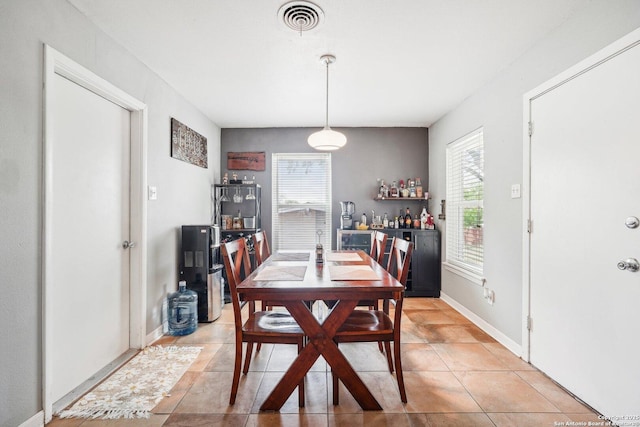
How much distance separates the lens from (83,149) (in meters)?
2.21

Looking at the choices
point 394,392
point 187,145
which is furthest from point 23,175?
point 394,392

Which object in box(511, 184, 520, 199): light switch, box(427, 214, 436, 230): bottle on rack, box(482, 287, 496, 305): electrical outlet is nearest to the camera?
box(511, 184, 520, 199): light switch

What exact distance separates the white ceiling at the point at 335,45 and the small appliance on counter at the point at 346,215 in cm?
151

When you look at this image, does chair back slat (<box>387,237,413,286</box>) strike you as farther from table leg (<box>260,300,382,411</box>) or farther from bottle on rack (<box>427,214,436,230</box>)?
bottle on rack (<box>427,214,436,230</box>)

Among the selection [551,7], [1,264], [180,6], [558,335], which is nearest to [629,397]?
[558,335]

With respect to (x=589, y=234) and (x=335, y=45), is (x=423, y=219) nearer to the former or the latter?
(x=589, y=234)

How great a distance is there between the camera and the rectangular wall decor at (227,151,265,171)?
16.1 feet

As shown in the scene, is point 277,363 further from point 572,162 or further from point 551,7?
point 551,7

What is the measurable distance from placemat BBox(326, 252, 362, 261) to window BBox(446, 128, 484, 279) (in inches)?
56.7

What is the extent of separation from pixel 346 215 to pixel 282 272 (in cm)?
270

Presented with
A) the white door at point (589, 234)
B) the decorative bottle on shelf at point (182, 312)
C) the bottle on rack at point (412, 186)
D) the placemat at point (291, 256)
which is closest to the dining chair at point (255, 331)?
the placemat at point (291, 256)

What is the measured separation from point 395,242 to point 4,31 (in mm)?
2579

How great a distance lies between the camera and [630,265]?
1.65 m

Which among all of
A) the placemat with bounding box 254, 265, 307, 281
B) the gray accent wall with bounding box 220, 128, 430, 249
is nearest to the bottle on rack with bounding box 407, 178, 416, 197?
the gray accent wall with bounding box 220, 128, 430, 249
